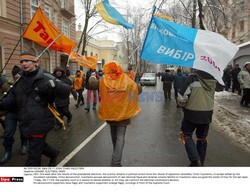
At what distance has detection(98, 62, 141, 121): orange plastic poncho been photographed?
3445mm

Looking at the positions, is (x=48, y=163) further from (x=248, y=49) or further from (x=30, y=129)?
(x=248, y=49)

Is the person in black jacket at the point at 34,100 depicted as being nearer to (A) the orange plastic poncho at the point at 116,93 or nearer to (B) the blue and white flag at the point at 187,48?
(A) the orange plastic poncho at the point at 116,93

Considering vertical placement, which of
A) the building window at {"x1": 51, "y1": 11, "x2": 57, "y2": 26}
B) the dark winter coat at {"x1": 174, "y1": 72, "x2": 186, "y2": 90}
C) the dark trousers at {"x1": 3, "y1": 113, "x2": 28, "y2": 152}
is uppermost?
the building window at {"x1": 51, "y1": 11, "x2": 57, "y2": 26}

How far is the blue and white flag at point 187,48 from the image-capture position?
3.45m

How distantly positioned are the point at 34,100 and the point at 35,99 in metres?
0.02

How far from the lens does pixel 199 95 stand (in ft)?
11.7

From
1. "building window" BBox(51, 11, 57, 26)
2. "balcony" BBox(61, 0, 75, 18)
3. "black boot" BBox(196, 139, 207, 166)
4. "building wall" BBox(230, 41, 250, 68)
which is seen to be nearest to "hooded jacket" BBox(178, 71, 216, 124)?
"black boot" BBox(196, 139, 207, 166)

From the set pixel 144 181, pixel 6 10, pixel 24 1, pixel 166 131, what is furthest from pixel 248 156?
pixel 24 1

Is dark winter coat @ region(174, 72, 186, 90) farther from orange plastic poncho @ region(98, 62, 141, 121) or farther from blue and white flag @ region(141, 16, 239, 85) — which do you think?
orange plastic poncho @ region(98, 62, 141, 121)

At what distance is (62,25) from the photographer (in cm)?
2331

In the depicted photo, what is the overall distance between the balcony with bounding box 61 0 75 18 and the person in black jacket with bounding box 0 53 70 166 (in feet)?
70.7

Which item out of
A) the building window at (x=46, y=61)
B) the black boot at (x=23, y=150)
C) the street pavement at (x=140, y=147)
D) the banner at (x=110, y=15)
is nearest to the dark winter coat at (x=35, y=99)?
the street pavement at (x=140, y=147)

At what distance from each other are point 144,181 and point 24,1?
57.8 ft

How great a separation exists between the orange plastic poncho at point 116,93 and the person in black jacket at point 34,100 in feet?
2.13
